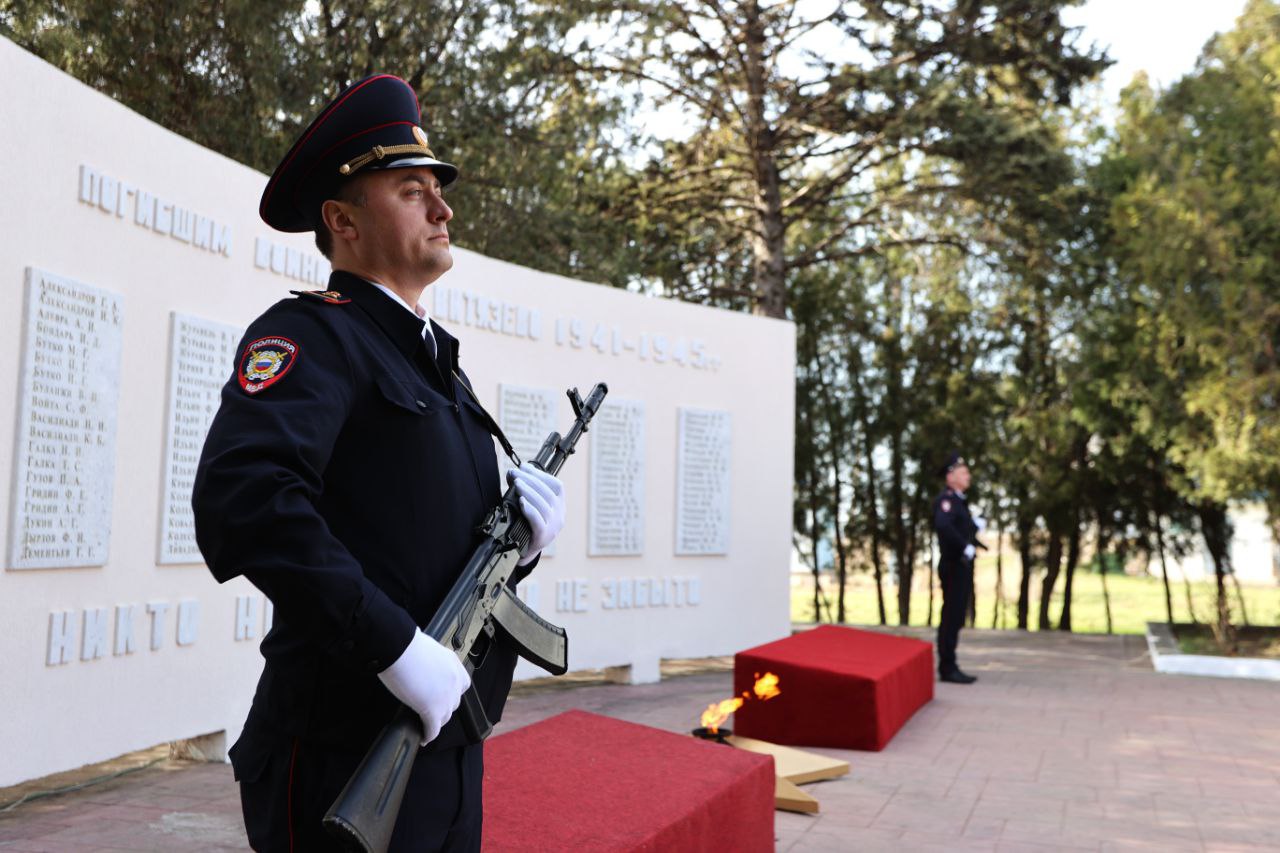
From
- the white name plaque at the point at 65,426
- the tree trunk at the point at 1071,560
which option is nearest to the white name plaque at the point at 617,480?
the white name plaque at the point at 65,426

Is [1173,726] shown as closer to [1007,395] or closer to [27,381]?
[27,381]

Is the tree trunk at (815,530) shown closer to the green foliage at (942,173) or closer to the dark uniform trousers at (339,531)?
the green foliage at (942,173)

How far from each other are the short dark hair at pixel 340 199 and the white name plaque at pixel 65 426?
3.50 metres

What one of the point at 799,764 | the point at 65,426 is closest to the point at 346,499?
the point at 65,426

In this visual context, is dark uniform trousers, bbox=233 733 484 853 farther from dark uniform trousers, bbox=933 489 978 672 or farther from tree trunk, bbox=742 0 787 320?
tree trunk, bbox=742 0 787 320

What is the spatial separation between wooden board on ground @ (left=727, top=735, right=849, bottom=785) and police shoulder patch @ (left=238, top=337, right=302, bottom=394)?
4.78 m

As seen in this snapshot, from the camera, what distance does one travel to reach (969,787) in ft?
20.1

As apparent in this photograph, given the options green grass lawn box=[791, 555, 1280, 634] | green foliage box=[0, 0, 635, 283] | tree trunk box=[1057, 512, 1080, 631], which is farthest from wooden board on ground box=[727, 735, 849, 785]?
green grass lawn box=[791, 555, 1280, 634]

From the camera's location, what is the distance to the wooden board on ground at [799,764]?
242 inches

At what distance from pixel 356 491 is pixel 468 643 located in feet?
0.93

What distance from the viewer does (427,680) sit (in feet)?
5.30

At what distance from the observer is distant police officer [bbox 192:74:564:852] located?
153 centimetres

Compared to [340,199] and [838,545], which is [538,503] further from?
[838,545]

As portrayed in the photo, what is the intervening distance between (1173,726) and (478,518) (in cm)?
755
